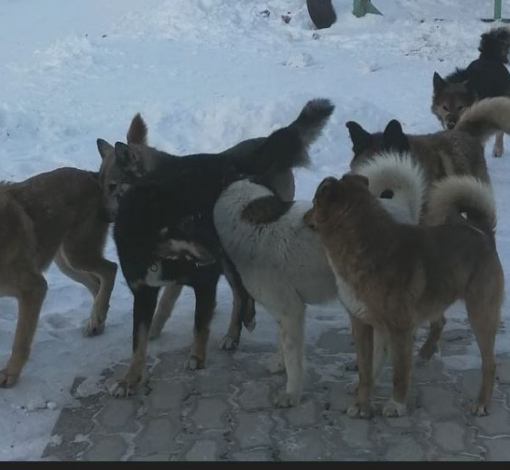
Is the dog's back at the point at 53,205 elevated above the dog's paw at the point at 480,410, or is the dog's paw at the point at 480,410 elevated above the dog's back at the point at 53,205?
the dog's back at the point at 53,205

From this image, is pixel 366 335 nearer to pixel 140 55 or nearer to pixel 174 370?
pixel 174 370

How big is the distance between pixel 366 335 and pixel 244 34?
10739 millimetres

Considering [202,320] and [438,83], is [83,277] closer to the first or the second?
[202,320]

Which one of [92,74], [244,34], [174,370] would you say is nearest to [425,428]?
[174,370]

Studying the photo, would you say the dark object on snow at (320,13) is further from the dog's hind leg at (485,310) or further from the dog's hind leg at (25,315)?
the dog's hind leg at (485,310)

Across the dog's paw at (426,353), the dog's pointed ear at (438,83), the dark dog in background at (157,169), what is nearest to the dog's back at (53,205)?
the dark dog in background at (157,169)

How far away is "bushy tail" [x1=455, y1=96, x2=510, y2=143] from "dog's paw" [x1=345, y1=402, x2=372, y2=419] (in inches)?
103

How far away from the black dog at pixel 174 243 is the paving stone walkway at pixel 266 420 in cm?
21

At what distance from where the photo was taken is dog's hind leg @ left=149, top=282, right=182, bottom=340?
5301mm

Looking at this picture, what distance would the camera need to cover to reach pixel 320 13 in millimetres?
14727

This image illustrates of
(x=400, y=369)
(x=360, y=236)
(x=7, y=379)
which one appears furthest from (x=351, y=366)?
(x=7, y=379)

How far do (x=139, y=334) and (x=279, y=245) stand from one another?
97 cm

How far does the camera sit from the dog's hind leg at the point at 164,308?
17.4 ft

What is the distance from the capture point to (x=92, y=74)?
1177 cm
